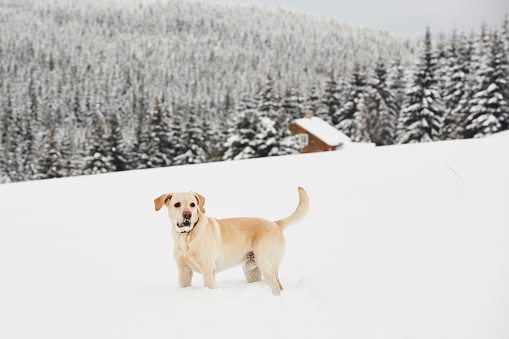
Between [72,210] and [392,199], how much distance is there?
21.8 feet

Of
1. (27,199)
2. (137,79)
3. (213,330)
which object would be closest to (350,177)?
(27,199)

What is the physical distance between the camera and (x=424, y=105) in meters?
38.9

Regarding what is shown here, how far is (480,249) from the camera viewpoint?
16.0ft

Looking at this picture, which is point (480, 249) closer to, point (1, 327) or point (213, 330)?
point (213, 330)

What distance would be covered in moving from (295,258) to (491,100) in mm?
34041

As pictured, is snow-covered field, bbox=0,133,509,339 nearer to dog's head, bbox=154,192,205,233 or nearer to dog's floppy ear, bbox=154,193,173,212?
dog's head, bbox=154,192,205,233

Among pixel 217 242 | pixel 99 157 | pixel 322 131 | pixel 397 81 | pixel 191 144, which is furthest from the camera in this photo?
pixel 397 81

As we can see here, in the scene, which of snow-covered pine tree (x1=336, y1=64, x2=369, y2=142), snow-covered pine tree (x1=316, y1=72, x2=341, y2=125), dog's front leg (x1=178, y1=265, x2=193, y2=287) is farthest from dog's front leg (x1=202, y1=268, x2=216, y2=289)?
snow-covered pine tree (x1=316, y1=72, x2=341, y2=125)

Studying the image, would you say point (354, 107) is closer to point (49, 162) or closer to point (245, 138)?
point (245, 138)

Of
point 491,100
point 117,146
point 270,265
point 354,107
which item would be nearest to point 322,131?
point 354,107

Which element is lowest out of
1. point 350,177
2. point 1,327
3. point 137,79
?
point 137,79

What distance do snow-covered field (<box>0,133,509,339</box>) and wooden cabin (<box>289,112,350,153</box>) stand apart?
33.2m

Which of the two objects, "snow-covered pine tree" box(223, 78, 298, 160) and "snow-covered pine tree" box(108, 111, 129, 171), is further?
"snow-covered pine tree" box(108, 111, 129, 171)

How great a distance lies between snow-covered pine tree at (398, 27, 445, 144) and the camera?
39.0 m
